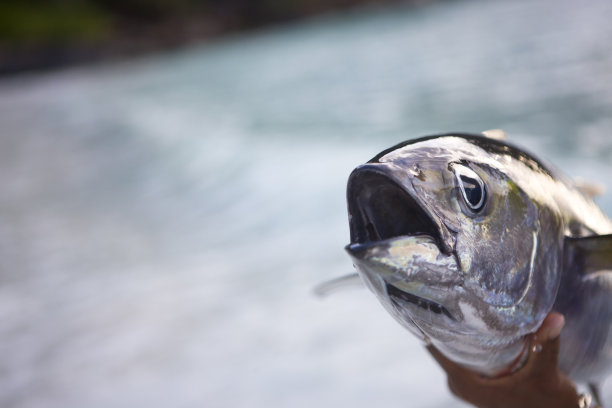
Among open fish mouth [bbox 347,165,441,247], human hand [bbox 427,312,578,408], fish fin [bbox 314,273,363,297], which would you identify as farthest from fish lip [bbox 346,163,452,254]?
human hand [bbox 427,312,578,408]

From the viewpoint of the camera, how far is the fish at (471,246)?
3.17 feet

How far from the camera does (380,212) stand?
1017 mm

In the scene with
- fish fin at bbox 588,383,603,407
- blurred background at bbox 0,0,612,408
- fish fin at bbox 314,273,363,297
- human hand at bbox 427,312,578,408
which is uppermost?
fish fin at bbox 314,273,363,297

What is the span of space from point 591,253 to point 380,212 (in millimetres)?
473

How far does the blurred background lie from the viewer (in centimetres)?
296

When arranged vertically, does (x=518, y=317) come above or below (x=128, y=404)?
above

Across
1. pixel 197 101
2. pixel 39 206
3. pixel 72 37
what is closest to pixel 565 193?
pixel 39 206

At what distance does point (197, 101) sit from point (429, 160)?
12.5 meters

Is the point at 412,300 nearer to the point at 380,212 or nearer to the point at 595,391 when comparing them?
the point at 380,212

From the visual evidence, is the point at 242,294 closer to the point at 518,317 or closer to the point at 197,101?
the point at 518,317

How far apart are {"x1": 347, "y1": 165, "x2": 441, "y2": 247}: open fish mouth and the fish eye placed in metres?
0.09

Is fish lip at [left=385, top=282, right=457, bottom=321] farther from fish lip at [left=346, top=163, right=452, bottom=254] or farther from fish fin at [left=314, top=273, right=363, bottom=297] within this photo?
fish fin at [left=314, top=273, right=363, bottom=297]

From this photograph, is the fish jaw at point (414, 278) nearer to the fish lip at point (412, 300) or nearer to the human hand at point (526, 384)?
the fish lip at point (412, 300)

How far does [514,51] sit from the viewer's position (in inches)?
412
